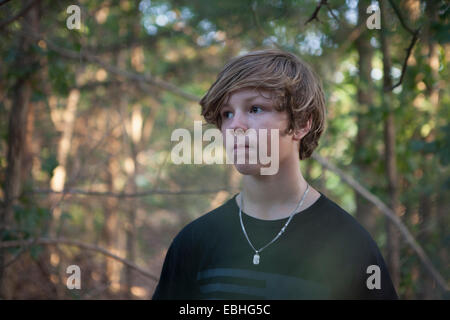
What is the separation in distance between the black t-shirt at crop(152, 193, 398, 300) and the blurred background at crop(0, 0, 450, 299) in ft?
2.59

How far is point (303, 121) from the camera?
141 centimetres

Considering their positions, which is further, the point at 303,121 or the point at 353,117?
the point at 353,117

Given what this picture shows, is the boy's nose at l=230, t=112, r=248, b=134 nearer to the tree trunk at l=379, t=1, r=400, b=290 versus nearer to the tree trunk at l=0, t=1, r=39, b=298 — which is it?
the tree trunk at l=379, t=1, r=400, b=290

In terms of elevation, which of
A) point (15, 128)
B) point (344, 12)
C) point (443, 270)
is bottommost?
point (443, 270)

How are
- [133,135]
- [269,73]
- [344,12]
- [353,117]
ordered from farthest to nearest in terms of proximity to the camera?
A: [133,135]
[353,117]
[344,12]
[269,73]

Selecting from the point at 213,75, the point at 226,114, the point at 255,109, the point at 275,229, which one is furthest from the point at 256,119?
the point at 213,75

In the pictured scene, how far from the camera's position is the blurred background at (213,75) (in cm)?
268

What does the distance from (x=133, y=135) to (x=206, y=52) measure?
5.65 ft

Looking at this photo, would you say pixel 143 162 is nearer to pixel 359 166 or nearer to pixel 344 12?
pixel 359 166

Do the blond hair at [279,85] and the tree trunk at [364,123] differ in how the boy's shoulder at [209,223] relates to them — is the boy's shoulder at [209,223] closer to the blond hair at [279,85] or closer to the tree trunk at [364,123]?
the blond hair at [279,85]

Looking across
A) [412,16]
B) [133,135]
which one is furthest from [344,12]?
[133,135]

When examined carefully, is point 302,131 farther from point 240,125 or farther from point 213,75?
point 213,75

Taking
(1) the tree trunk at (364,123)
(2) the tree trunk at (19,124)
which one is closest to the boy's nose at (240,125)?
(2) the tree trunk at (19,124)

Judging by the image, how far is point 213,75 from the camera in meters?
6.05
